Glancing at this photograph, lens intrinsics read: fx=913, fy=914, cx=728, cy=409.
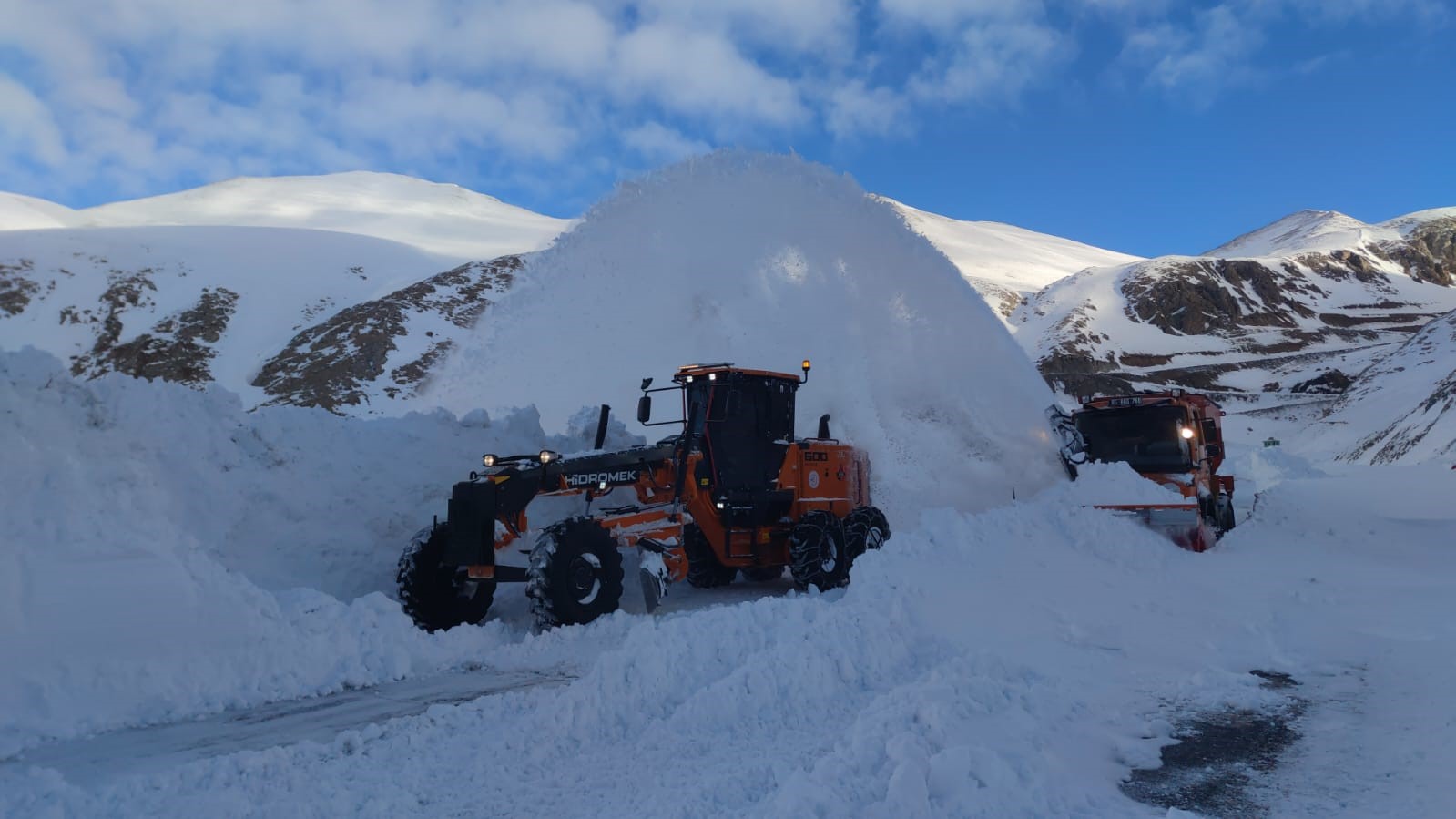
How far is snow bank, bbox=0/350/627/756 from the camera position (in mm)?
5953

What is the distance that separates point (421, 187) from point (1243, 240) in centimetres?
14347

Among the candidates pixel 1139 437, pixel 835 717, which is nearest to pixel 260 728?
pixel 835 717

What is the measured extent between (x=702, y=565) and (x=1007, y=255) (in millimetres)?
159482

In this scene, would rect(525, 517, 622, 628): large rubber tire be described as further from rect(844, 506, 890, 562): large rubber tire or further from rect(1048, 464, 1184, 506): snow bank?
rect(1048, 464, 1184, 506): snow bank

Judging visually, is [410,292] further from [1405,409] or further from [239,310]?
[1405,409]

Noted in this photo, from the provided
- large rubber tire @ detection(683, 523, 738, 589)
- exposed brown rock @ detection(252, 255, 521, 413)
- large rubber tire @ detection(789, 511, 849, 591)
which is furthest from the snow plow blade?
exposed brown rock @ detection(252, 255, 521, 413)

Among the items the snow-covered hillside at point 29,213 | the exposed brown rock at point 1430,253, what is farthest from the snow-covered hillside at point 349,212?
the exposed brown rock at point 1430,253

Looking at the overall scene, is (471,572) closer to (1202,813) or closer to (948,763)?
(948,763)

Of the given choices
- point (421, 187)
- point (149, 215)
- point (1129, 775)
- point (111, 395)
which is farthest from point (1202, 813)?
point (421, 187)

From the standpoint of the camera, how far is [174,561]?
669 cm

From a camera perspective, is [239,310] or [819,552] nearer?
[819,552]

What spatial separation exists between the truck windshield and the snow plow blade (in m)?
1.76

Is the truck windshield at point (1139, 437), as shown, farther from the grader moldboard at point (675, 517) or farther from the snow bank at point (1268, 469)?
the snow bank at point (1268, 469)

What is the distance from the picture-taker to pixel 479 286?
54219mm
